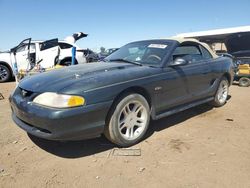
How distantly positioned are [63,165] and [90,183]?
0.52 metres

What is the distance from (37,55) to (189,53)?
654cm

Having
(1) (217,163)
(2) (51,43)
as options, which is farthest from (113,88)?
(2) (51,43)

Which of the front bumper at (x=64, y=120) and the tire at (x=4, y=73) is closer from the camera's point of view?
the front bumper at (x=64, y=120)

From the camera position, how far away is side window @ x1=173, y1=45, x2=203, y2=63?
4675 millimetres

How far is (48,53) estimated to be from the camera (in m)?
9.59

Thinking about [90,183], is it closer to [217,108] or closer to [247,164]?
[247,164]

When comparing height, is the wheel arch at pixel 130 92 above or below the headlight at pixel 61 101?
below

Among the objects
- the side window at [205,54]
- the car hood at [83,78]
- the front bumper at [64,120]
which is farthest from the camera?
the side window at [205,54]

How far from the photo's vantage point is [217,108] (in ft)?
19.3

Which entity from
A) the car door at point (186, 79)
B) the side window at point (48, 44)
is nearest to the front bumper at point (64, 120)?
the car door at point (186, 79)

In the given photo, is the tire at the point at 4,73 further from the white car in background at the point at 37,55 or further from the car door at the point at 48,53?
the car door at the point at 48,53

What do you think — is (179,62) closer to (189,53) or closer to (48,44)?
(189,53)

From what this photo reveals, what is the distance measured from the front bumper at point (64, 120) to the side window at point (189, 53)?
6.22 feet

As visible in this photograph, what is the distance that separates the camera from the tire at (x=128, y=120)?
3494 mm
